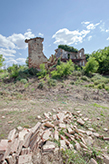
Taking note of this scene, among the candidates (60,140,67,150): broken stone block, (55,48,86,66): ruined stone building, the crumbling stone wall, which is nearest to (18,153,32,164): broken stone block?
(60,140,67,150): broken stone block

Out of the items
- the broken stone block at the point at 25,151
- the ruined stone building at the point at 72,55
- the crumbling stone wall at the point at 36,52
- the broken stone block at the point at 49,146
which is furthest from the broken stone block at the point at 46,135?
the ruined stone building at the point at 72,55

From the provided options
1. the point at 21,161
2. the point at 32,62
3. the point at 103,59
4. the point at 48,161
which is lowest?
the point at 48,161

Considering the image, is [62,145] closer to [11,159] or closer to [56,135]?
[56,135]

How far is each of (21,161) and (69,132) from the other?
165 centimetres

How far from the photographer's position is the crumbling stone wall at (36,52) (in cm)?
1320

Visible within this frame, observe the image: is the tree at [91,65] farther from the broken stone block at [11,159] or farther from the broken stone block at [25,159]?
the broken stone block at [11,159]

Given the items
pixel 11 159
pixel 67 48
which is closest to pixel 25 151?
pixel 11 159

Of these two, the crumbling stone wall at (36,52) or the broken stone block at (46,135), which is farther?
the crumbling stone wall at (36,52)

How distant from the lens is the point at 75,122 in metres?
3.50

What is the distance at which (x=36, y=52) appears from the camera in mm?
13305

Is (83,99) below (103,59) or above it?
below

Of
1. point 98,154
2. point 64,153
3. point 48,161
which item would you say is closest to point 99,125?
point 98,154

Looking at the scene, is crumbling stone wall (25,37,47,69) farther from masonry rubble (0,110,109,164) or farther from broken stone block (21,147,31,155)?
broken stone block (21,147,31,155)

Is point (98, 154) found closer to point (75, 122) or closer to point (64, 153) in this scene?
point (64, 153)
